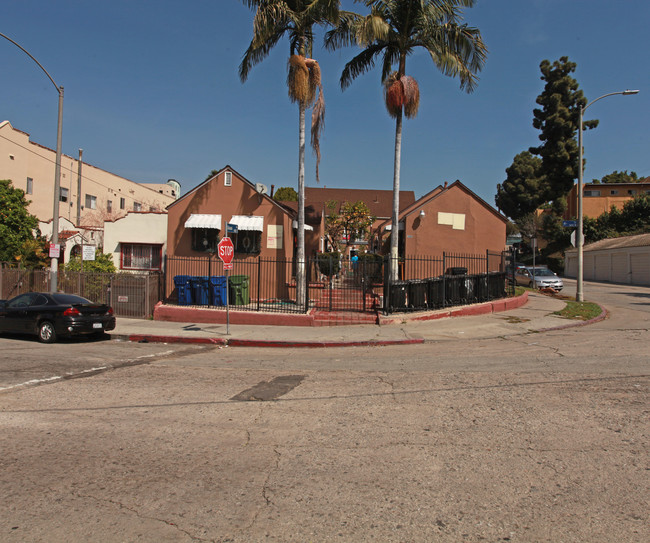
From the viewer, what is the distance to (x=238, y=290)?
57.1 ft

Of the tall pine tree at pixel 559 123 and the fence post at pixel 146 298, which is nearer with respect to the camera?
the fence post at pixel 146 298

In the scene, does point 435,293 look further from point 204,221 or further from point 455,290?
point 204,221

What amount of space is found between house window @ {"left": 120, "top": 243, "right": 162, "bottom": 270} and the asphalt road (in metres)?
13.1

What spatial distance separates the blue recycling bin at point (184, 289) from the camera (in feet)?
56.7

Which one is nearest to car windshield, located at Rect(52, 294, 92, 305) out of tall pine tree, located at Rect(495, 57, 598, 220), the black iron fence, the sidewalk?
the sidewalk

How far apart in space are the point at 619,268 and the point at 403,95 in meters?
29.7

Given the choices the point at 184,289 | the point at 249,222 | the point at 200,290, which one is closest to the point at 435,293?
the point at 249,222

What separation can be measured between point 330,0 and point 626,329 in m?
13.5

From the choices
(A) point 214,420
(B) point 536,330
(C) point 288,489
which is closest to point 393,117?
(B) point 536,330

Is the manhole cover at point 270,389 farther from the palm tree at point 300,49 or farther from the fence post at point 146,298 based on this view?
the fence post at point 146,298

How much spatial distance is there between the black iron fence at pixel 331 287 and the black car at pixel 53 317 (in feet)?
12.5

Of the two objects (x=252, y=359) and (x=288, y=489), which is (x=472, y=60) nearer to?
(x=252, y=359)

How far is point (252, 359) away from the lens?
10289 millimetres

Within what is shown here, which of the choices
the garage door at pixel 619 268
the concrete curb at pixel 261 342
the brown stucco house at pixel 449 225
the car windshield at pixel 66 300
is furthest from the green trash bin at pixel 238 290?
the garage door at pixel 619 268
